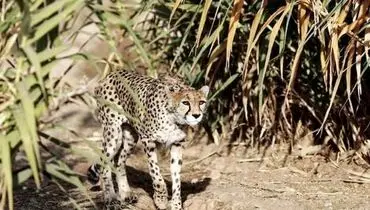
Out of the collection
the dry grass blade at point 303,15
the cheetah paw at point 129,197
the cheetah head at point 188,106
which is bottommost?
the cheetah paw at point 129,197

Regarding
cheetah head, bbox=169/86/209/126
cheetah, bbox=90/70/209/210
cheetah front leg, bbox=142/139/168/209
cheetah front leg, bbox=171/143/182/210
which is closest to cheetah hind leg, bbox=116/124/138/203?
cheetah, bbox=90/70/209/210

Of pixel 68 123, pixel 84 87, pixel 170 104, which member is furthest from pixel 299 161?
pixel 84 87

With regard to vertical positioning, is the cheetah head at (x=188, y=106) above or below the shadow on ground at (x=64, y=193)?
above

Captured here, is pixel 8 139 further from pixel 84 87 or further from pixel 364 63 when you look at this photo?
pixel 364 63

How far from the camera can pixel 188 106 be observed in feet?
18.0

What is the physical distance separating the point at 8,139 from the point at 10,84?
0.22 meters

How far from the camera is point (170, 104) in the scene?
5629 mm

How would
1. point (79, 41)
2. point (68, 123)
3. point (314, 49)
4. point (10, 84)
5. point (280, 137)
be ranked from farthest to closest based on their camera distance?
point (79, 41) < point (68, 123) < point (280, 137) < point (314, 49) < point (10, 84)

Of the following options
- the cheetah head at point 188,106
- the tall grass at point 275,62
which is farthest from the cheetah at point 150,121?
the tall grass at point 275,62

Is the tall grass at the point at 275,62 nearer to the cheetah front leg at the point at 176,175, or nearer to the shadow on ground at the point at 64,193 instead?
the cheetah front leg at the point at 176,175

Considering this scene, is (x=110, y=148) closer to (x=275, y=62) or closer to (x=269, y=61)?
(x=269, y=61)

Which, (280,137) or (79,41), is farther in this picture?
(79,41)

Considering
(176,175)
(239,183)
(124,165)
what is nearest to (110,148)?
(124,165)

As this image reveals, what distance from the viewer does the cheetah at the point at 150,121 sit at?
5551 millimetres
